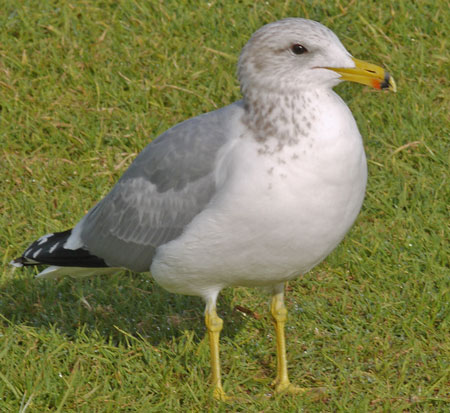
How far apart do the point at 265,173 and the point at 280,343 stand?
140 centimetres

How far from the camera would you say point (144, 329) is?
5.55 m

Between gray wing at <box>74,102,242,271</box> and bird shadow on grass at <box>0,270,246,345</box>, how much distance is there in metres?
0.61

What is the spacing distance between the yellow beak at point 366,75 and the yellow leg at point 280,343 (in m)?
1.47

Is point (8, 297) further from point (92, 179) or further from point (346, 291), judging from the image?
point (346, 291)

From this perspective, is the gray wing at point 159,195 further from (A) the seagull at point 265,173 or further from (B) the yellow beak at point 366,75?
(B) the yellow beak at point 366,75

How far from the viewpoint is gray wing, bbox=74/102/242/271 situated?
4422 mm

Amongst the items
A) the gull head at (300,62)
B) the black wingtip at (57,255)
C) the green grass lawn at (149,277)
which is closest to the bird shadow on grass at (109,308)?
the green grass lawn at (149,277)

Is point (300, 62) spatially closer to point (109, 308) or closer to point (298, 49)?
point (298, 49)

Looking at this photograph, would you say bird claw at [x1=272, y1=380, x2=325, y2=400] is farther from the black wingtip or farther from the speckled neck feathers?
the speckled neck feathers

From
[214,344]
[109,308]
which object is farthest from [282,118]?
[109,308]

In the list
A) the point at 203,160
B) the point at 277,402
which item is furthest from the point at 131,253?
the point at 277,402

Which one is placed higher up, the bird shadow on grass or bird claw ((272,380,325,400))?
the bird shadow on grass

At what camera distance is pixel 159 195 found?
15.4 ft

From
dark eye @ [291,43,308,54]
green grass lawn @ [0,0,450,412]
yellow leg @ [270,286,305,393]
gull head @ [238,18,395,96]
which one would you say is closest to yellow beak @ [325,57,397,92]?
gull head @ [238,18,395,96]
